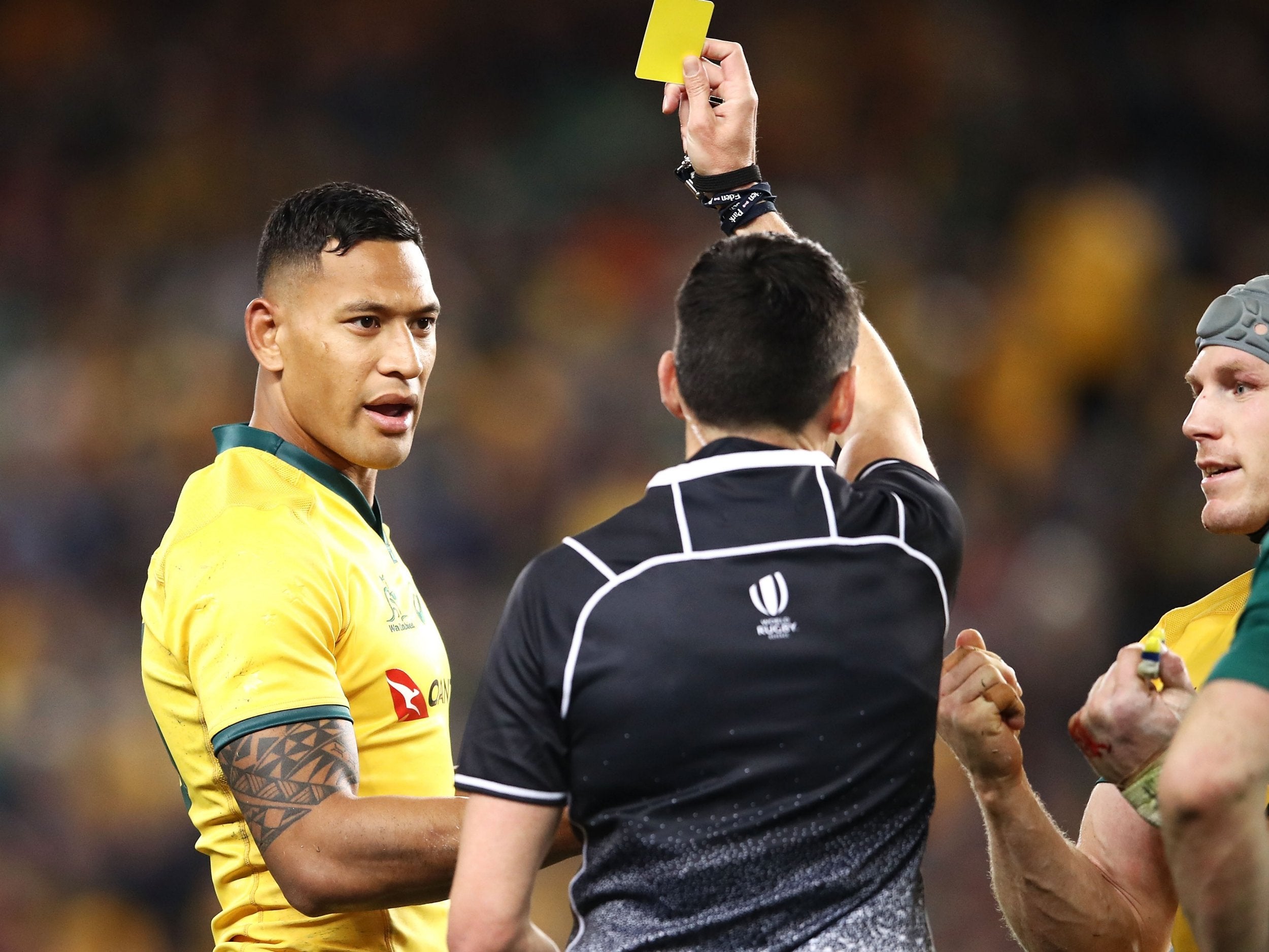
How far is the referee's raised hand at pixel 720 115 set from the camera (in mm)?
2496

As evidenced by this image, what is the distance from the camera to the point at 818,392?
5.95ft

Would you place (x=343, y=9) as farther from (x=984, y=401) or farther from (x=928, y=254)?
(x=984, y=401)

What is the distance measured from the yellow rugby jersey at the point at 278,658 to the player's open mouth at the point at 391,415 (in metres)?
0.15

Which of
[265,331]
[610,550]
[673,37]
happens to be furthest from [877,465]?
[265,331]

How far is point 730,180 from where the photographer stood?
8.21 feet

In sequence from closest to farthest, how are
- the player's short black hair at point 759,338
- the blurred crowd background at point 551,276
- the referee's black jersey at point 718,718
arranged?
1. the referee's black jersey at point 718,718
2. the player's short black hair at point 759,338
3. the blurred crowd background at point 551,276

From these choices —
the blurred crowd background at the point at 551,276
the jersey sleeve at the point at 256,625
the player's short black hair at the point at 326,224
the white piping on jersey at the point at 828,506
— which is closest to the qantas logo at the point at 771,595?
the white piping on jersey at the point at 828,506

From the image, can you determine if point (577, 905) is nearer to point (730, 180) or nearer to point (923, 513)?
point (923, 513)

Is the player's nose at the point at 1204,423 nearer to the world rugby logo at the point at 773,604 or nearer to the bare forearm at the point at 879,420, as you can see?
the bare forearm at the point at 879,420

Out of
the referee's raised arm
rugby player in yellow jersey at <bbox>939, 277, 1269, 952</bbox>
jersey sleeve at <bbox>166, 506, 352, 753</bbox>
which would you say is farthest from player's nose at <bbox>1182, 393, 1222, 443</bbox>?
jersey sleeve at <bbox>166, 506, 352, 753</bbox>

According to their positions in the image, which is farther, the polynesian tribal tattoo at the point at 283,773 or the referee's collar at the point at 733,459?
the polynesian tribal tattoo at the point at 283,773

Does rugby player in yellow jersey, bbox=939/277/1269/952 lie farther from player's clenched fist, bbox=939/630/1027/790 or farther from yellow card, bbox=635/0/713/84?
yellow card, bbox=635/0/713/84

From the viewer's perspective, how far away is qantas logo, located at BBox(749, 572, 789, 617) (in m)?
1.69

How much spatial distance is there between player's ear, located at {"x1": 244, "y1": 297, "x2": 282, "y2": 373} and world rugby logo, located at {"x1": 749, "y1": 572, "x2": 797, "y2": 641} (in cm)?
133
